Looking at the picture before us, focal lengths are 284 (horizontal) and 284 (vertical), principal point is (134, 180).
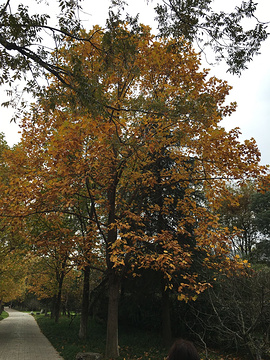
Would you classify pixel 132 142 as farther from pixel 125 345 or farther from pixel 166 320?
pixel 125 345

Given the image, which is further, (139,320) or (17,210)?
(139,320)

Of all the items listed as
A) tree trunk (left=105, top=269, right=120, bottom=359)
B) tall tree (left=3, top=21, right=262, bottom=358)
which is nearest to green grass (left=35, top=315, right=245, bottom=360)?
tree trunk (left=105, top=269, right=120, bottom=359)

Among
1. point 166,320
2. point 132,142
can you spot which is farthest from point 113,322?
point 132,142

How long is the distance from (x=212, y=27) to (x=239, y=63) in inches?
33.2

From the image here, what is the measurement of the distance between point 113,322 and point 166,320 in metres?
3.51

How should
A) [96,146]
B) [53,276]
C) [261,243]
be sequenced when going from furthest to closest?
1. [261,243]
2. [53,276]
3. [96,146]

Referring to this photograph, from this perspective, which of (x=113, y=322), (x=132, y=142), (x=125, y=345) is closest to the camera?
(x=132, y=142)

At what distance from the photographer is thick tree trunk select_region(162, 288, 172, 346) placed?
1180 cm

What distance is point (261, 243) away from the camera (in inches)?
955

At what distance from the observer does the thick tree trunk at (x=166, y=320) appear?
1180 centimetres

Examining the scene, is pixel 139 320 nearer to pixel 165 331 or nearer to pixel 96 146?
pixel 165 331

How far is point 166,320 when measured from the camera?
12070 mm

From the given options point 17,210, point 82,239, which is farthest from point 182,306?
point 17,210

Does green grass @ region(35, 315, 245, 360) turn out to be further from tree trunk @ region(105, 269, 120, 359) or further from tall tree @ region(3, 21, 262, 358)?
tall tree @ region(3, 21, 262, 358)
